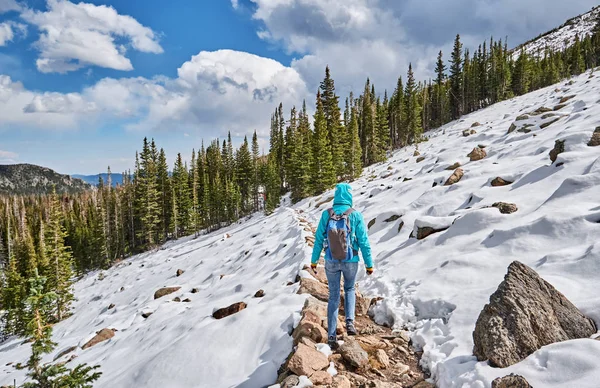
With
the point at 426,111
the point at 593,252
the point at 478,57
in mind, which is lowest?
the point at 593,252

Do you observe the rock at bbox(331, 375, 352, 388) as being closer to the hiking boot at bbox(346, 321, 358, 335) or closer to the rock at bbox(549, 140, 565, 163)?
the hiking boot at bbox(346, 321, 358, 335)

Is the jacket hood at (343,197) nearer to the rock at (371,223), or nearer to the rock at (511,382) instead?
the rock at (511,382)

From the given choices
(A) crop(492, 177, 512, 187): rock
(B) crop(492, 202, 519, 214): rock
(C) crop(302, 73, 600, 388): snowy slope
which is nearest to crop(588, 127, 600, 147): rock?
(C) crop(302, 73, 600, 388): snowy slope

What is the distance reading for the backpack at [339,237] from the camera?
198 inches

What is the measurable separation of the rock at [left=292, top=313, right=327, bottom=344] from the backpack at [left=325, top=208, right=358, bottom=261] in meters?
1.43

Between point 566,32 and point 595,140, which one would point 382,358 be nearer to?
point 595,140

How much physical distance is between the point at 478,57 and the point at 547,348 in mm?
82463

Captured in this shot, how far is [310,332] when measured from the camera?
5363 mm

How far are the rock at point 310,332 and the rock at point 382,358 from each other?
957mm

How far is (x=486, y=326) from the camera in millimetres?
4109

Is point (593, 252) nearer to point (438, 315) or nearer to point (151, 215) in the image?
point (438, 315)

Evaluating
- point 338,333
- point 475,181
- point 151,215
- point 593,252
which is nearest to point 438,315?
point 338,333

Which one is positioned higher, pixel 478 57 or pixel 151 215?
pixel 478 57

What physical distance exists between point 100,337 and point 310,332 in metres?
12.1
